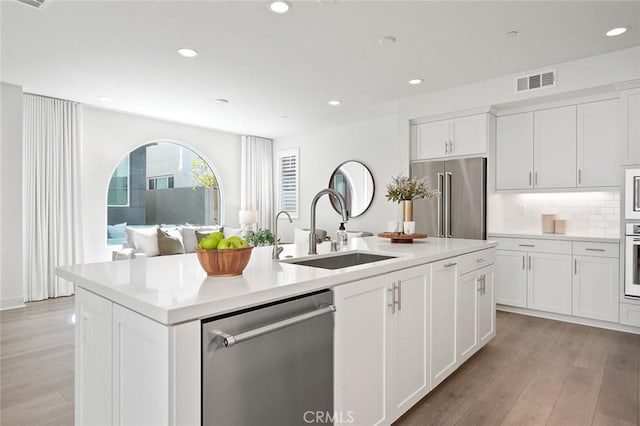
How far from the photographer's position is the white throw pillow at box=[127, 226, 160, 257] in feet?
16.2

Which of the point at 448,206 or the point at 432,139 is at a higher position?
the point at 432,139

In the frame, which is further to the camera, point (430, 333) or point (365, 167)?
point (365, 167)

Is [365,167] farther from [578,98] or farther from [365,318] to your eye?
[365,318]

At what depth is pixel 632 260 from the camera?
10.8 feet

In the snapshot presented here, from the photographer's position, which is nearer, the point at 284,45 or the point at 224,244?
the point at 224,244

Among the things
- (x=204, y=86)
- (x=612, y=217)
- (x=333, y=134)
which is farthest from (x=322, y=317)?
(x=333, y=134)

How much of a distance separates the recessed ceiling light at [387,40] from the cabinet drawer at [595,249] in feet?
9.07

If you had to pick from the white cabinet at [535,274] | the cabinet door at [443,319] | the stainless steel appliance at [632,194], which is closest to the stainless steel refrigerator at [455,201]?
the white cabinet at [535,274]

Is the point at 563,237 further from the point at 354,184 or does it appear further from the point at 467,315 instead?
the point at 354,184

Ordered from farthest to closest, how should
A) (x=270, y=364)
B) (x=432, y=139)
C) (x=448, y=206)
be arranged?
(x=432, y=139) → (x=448, y=206) → (x=270, y=364)

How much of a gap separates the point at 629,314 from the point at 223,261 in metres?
3.95

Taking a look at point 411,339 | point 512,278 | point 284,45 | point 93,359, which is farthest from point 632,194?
point 93,359

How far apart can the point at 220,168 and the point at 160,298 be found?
6084mm

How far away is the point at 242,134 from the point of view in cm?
710
